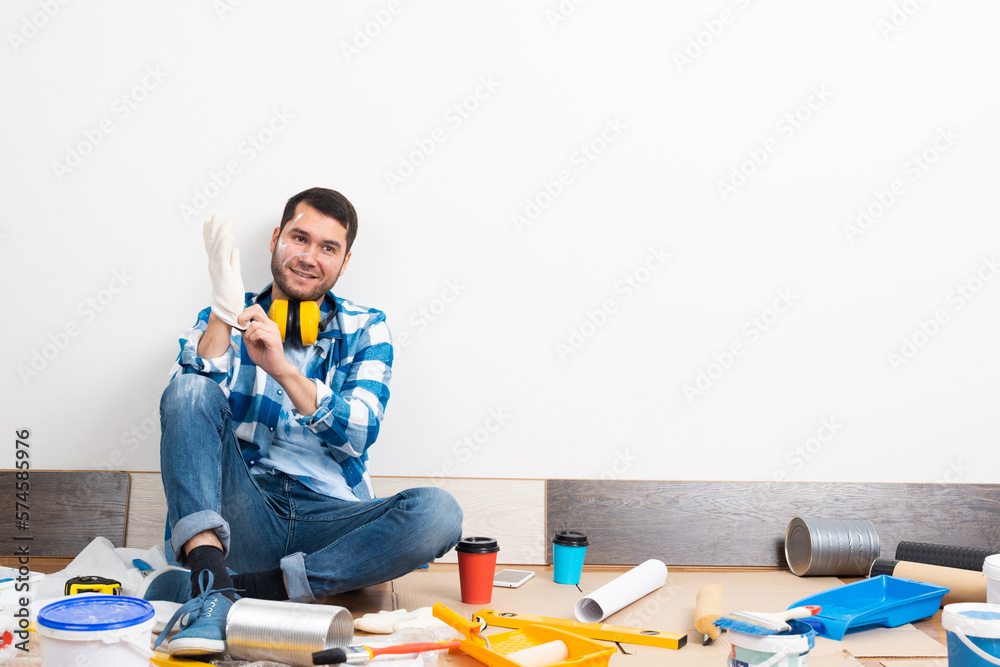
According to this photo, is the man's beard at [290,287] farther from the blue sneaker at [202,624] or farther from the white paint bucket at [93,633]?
the white paint bucket at [93,633]

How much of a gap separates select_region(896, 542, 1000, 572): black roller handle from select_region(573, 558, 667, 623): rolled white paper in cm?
73

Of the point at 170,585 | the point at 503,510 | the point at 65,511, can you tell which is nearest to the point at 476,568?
the point at 503,510

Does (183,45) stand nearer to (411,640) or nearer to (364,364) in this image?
(364,364)

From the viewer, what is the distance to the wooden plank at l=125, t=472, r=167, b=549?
2.01 meters

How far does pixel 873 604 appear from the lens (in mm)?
1663

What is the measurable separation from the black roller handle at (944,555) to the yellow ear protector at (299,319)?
166cm

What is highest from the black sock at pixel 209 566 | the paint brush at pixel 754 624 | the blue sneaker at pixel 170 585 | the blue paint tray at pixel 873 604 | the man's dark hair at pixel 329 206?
the man's dark hair at pixel 329 206

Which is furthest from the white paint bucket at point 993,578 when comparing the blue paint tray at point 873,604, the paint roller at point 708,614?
the paint roller at point 708,614

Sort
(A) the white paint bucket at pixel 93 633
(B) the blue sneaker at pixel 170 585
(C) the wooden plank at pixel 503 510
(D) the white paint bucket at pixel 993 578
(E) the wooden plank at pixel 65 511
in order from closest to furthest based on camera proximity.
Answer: (A) the white paint bucket at pixel 93 633 < (D) the white paint bucket at pixel 993 578 < (B) the blue sneaker at pixel 170 585 < (E) the wooden plank at pixel 65 511 < (C) the wooden plank at pixel 503 510

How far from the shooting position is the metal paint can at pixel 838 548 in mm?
1999

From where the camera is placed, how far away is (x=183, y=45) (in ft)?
6.81

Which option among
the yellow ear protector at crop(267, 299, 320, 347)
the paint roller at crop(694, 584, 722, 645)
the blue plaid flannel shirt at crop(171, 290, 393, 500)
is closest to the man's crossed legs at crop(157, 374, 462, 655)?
the blue plaid flannel shirt at crop(171, 290, 393, 500)

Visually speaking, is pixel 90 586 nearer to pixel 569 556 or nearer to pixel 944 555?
pixel 569 556

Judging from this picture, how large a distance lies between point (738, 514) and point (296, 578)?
1.28 m
